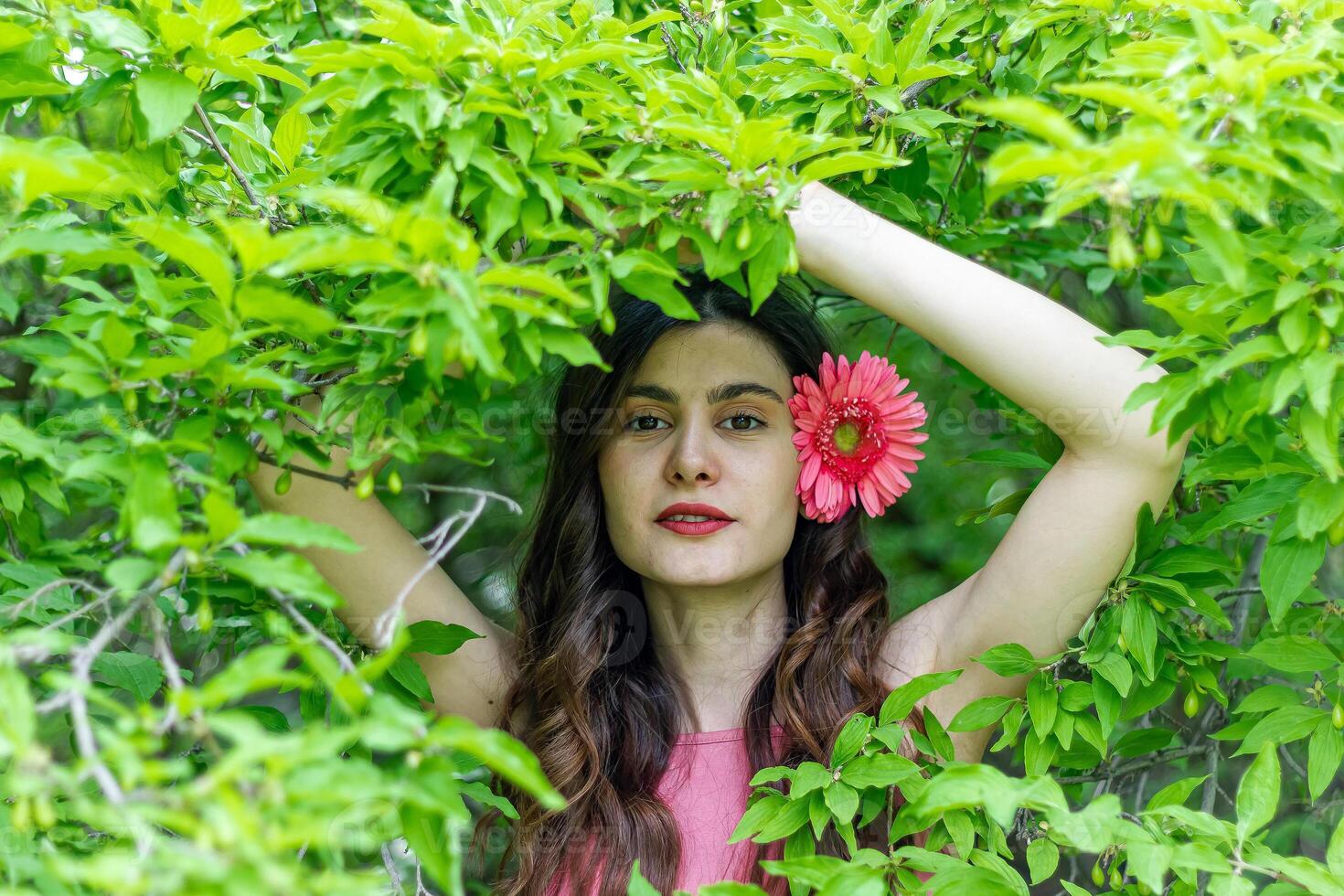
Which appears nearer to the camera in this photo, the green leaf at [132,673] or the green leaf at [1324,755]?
the green leaf at [1324,755]

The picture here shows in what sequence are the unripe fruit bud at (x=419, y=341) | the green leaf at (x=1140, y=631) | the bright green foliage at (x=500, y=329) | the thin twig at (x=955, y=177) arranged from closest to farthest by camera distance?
the bright green foliage at (x=500, y=329) → the unripe fruit bud at (x=419, y=341) → the green leaf at (x=1140, y=631) → the thin twig at (x=955, y=177)

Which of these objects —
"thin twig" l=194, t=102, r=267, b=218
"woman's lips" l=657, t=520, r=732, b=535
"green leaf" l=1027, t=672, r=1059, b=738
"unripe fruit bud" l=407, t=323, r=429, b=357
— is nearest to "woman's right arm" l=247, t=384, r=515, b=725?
"thin twig" l=194, t=102, r=267, b=218

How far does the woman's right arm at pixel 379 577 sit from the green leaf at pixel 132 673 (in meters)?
0.32

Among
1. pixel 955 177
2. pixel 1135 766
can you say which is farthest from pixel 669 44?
pixel 1135 766

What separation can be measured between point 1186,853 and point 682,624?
112cm

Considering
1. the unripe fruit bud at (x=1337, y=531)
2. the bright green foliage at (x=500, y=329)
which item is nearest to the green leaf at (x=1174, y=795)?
the bright green foliage at (x=500, y=329)

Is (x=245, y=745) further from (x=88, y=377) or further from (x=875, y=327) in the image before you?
(x=875, y=327)

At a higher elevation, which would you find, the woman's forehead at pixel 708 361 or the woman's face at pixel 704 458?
the woman's forehead at pixel 708 361

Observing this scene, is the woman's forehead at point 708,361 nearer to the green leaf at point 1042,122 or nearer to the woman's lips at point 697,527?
the woman's lips at point 697,527

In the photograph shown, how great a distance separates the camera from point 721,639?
7.72 feet

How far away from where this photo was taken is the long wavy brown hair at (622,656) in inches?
84.4

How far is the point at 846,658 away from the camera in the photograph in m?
2.24

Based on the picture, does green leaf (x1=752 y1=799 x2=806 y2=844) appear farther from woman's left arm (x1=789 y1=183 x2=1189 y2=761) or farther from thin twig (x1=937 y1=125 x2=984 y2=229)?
thin twig (x1=937 y1=125 x2=984 y2=229)

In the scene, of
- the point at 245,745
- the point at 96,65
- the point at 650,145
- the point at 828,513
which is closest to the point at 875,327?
the point at 828,513
